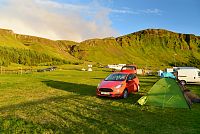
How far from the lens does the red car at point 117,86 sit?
2211cm

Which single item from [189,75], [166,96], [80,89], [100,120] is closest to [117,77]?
[166,96]

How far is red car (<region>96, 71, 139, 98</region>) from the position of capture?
22.1 metres

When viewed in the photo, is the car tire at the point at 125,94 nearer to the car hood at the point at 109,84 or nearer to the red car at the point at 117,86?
the red car at the point at 117,86

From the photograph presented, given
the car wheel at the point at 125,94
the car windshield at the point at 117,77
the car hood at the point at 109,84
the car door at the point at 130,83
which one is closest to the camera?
the car hood at the point at 109,84

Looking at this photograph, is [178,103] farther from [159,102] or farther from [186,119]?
[186,119]

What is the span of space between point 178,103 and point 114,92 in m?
5.36

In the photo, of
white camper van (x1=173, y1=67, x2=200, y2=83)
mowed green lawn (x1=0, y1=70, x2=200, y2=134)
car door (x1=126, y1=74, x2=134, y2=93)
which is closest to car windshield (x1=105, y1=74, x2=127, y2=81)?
car door (x1=126, y1=74, x2=134, y2=93)

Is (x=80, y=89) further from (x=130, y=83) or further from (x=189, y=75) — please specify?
(x=189, y=75)

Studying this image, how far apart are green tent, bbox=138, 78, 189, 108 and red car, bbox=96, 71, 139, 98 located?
3305mm

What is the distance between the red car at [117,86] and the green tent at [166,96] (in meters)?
3.31

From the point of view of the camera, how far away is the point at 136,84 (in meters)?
26.1

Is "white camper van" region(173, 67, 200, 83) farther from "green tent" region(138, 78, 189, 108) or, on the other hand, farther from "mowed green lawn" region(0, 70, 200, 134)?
"mowed green lawn" region(0, 70, 200, 134)

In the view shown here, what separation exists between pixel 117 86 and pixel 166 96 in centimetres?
460

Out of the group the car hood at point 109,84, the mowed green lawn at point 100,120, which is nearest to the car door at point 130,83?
the car hood at point 109,84
